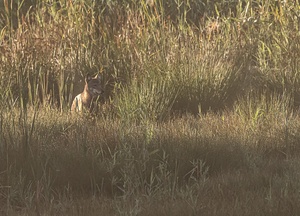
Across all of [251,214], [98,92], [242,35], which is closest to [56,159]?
[251,214]

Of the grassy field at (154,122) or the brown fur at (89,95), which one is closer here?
the grassy field at (154,122)

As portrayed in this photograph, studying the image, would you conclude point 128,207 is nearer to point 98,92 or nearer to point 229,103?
point 98,92

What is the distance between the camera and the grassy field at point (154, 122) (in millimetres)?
4145

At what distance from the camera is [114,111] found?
6445mm

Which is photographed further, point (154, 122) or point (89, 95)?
point (89, 95)

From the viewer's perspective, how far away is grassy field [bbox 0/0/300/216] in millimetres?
4145

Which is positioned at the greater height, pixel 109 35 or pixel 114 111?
pixel 109 35

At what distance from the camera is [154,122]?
19.1ft

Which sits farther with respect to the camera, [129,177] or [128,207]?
[129,177]

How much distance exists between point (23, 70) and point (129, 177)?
3469mm

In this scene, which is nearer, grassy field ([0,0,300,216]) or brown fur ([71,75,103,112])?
grassy field ([0,0,300,216])

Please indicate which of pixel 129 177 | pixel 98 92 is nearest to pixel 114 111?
pixel 98 92

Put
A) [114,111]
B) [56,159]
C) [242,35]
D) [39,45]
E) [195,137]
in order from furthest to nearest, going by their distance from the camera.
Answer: [242,35] < [39,45] < [114,111] < [195,137] < [56,159]

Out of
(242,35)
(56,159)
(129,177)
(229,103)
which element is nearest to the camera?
(129,177)
